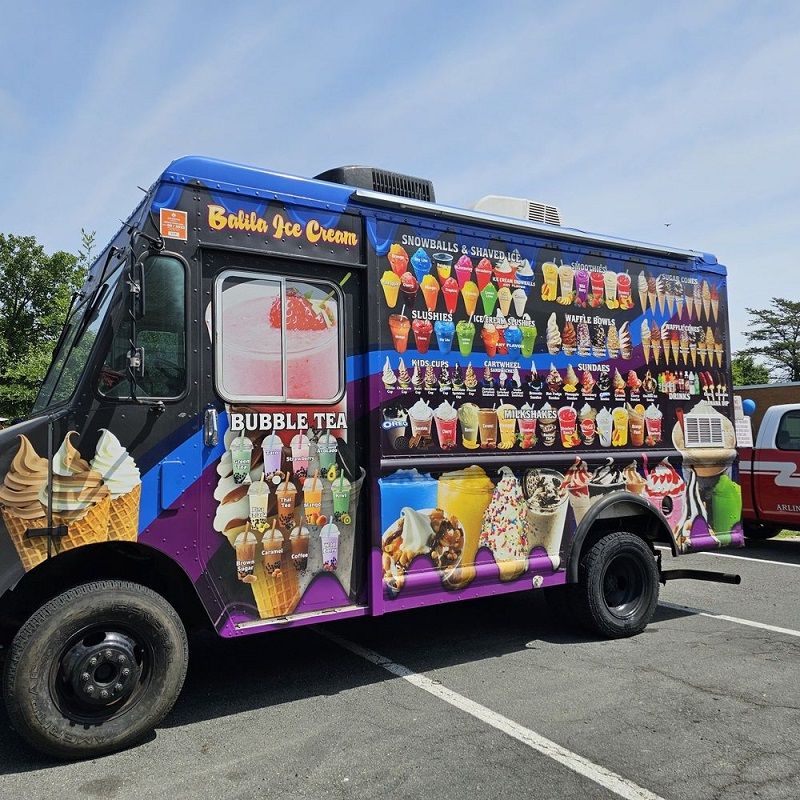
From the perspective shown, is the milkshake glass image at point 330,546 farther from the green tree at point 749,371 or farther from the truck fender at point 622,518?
the green tree at point 749,371

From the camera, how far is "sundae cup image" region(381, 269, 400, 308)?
15.9 feet

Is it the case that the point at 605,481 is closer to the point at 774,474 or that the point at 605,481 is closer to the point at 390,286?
the point at 390,286

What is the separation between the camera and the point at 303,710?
4418mm

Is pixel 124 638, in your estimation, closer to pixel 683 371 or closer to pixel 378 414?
pixel 378 414

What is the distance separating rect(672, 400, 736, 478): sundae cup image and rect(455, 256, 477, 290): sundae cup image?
2.39 meters

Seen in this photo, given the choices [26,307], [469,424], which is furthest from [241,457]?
[26,307]

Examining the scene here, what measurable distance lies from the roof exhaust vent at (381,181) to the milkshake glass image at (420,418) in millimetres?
1565

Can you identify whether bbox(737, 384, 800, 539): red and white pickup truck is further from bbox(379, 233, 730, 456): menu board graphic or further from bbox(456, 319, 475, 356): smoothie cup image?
bbox(456, 319, 475, 356): smoothie cup image

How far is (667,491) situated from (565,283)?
1997 mm

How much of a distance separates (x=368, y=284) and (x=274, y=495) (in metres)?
1.53

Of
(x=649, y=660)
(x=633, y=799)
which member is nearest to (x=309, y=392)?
(x=633, y=799)

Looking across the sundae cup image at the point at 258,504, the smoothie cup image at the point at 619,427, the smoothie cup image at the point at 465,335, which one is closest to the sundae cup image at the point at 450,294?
the smoothie cup image at the point at 465,335

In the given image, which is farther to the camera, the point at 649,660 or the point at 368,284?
the point at 649,660

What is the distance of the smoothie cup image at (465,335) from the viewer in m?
5.09
